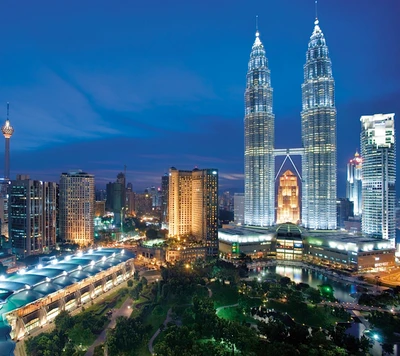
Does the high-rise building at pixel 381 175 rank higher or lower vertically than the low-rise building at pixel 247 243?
higher

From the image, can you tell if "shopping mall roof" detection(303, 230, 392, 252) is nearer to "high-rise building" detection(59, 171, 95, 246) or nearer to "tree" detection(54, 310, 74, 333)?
"tree" detection(54, 310, 74, 333)

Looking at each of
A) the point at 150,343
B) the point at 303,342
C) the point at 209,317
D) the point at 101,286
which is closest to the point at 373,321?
the point at 303,342

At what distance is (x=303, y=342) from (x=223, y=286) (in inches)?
298

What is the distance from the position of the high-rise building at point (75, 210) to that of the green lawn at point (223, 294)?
709 inches

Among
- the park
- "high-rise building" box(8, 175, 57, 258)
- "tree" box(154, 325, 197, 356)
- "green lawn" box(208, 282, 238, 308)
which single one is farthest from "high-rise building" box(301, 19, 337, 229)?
"high-rise building" box(8, 175, 57, 258)

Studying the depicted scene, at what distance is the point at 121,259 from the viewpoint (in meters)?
20.6

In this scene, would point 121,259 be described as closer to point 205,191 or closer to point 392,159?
point 205,191

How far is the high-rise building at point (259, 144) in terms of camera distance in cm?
3238

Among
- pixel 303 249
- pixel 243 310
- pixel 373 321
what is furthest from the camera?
pixel 303 249

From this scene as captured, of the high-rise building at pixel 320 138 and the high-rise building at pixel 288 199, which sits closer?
the high-rise building at pixel 320 138

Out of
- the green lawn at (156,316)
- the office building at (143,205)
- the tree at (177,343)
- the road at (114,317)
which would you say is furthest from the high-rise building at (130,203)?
the tree at (177,343)

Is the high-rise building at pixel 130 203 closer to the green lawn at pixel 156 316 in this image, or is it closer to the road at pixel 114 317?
the road at pixel 114 317

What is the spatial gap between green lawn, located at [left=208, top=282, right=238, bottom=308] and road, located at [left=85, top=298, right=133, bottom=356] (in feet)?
14.5

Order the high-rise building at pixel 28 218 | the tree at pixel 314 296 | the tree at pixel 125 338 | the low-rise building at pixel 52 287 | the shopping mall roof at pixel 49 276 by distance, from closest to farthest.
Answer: the tree at pixel 125 338
the low-rise building at pixel 52 287
the shopping mall roof at pixel 49 276
the tree at pixel 314 296
the high-rise building at pixel 28 218
